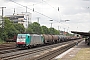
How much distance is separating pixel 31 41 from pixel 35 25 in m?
94.4

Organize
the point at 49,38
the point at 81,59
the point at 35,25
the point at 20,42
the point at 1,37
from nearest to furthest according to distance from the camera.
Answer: the point at 81,59 < the point at 20,42 < the point at 49,38 < the point at 1,37 < the point at 35,25

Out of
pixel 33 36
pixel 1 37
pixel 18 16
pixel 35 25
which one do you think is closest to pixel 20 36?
pixel 33 36

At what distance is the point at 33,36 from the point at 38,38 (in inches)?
189

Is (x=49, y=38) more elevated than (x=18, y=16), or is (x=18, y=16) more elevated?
(x=18, y=16)

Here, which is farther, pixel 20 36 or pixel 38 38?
pixel 38 38

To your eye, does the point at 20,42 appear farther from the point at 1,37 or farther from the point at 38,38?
the point at 1,37

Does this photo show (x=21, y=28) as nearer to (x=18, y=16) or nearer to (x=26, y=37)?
(x=26, y=37)

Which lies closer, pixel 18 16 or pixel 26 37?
pixel 26 37

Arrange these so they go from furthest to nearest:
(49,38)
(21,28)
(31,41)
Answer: (21,28), (49,38), (31,41)

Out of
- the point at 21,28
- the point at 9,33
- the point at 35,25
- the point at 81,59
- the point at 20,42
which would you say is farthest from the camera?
the point at 35,25

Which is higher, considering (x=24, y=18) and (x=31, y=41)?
(x=24, y=18)

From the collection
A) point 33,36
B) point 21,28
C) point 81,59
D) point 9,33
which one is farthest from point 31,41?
point 21,28

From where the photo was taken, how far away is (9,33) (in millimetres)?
81812

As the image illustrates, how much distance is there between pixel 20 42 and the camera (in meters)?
41.4
